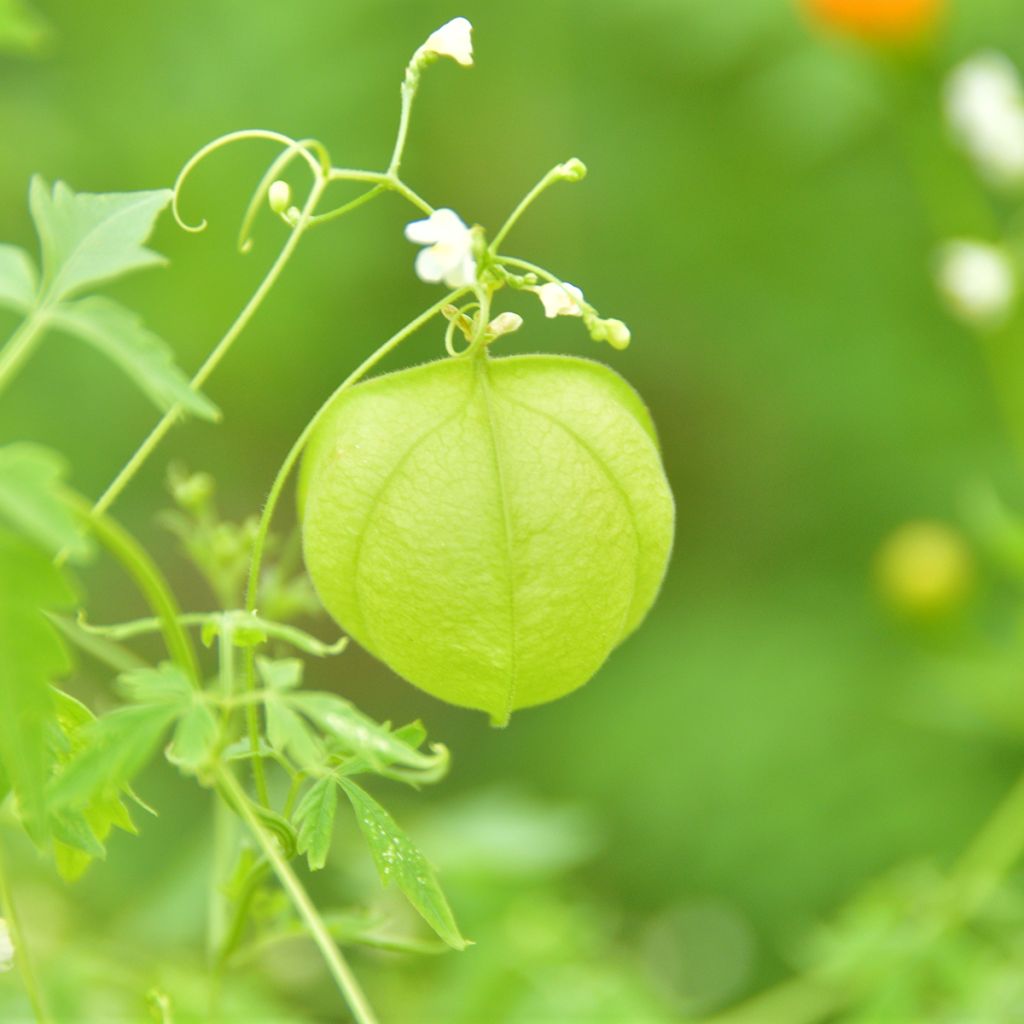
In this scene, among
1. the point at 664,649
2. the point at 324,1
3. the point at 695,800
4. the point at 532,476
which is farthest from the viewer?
the point at 664,649

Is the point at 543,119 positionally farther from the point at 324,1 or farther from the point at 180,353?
the point at 180,353

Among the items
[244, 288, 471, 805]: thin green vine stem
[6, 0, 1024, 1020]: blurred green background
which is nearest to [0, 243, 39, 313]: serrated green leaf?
[244, 288, 471, 805]: thin green vine stem

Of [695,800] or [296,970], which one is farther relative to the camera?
[695,800]

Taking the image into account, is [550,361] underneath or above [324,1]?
underneath

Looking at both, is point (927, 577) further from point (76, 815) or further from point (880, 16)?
A: point (76, 815)

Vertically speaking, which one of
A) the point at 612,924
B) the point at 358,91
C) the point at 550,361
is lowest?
the point at 550,361

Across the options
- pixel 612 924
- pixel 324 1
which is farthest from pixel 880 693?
pixel 324 1

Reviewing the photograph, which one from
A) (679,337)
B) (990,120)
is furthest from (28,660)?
(679,337)
